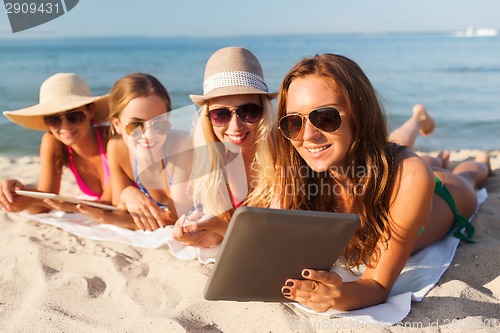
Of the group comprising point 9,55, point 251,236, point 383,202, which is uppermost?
point 251,236

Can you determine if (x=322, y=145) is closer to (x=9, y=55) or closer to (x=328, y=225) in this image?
(x=328, y=225)

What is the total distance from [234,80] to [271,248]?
Answer: 148 centimetres

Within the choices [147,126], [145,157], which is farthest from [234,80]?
[145,157]

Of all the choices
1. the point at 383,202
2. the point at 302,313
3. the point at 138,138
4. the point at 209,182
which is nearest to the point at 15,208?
the point at 138,138

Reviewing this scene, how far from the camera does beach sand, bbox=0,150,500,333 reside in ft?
8.36

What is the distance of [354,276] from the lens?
3.02m

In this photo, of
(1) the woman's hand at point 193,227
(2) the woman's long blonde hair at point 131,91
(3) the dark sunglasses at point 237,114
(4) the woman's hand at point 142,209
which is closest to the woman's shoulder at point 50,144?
(2) the woman's long blonde hair at point 131,91

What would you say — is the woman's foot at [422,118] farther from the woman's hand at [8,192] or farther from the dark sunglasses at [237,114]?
the woman's hand at [8,192]

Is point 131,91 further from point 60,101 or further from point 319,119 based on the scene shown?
point 319,119

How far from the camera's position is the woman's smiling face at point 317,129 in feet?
8.30

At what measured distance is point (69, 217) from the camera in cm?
430

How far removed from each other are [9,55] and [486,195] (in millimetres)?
29176

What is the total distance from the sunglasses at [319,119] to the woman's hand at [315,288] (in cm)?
73

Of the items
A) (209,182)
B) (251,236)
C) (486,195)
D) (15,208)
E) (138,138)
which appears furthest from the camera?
(486,195)
